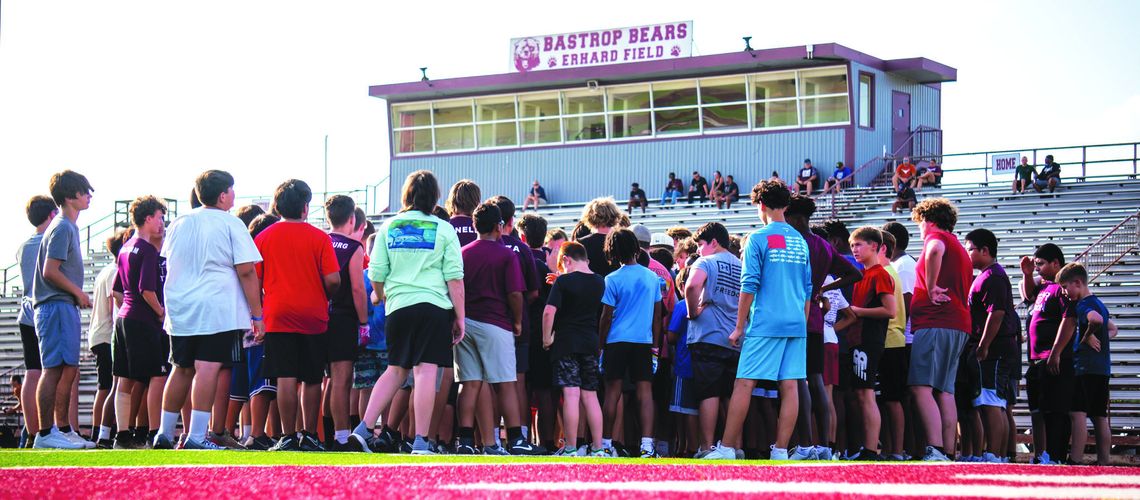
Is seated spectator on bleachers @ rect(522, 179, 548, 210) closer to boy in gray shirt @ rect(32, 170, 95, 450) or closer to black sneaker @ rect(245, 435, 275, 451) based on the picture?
boy in gray shirt @ rect(32, 170, 95, 450)

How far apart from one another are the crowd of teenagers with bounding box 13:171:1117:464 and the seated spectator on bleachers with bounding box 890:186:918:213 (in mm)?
15591

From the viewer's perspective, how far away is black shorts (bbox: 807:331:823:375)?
8.70m

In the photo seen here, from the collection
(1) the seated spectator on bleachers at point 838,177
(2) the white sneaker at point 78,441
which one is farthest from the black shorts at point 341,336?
(1) the seated spectator on bleachers at point 838,177

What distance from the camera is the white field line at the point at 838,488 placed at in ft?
13.9

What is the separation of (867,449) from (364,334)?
352 centimetres

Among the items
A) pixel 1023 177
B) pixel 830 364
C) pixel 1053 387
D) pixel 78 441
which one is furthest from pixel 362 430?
pixel 1023 177

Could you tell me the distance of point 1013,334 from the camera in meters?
10.1

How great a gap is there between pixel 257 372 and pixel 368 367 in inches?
30.4

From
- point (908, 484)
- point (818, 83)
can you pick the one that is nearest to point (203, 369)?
point (908, 484)

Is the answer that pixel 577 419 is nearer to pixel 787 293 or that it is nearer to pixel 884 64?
pixel 787 293

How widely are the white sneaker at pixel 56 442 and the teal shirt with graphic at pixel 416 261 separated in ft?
8.19

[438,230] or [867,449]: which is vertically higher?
[438,230]

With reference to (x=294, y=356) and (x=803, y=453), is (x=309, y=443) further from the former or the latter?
(x=803, y=453)

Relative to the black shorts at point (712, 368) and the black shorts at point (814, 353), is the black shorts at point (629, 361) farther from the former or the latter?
the black shorts at point (814, 353)
